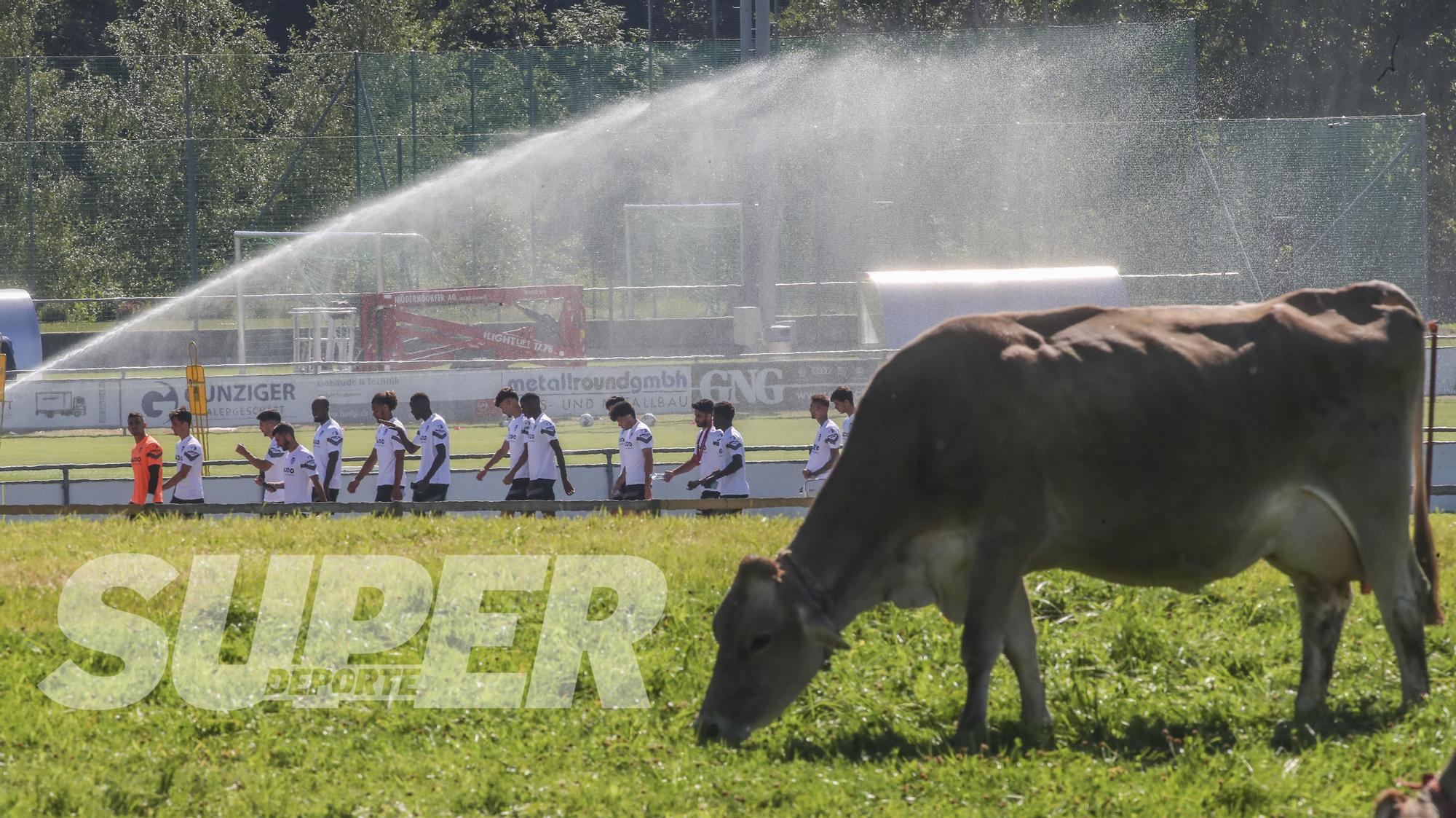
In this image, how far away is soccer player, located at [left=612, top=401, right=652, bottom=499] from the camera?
59.8 feet

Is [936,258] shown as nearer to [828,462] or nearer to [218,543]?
[828,462]

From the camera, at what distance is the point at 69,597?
1071cm

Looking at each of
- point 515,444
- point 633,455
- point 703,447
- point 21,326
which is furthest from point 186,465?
point 21,326

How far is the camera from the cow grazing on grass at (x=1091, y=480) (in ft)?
24.4

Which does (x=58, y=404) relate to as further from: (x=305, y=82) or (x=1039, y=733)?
(x=305, y=82)

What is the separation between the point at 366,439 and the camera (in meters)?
30.9

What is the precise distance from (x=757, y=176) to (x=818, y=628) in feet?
128

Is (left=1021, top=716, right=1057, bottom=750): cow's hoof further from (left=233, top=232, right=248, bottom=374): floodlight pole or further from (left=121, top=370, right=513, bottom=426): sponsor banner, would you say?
(left=233, top=232, right=248, bottom=374): floodlight pole

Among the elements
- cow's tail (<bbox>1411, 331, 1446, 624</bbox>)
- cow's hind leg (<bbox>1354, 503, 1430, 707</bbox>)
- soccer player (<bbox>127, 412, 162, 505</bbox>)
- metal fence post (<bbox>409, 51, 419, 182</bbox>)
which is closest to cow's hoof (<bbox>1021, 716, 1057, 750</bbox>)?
cow's hind leg (<bbox>1354, 503, 1430, 707</bbox>)

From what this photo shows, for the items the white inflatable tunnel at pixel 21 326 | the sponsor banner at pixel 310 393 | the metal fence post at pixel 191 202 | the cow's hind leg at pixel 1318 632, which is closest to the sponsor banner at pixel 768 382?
the sponsor banner at pixel 310 393

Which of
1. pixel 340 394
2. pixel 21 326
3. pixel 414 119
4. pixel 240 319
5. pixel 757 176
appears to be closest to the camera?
pixel 340 394

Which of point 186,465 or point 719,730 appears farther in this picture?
point 186,465

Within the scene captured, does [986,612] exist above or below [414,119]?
below

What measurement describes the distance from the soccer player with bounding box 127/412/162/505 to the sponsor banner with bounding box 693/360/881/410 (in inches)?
549
